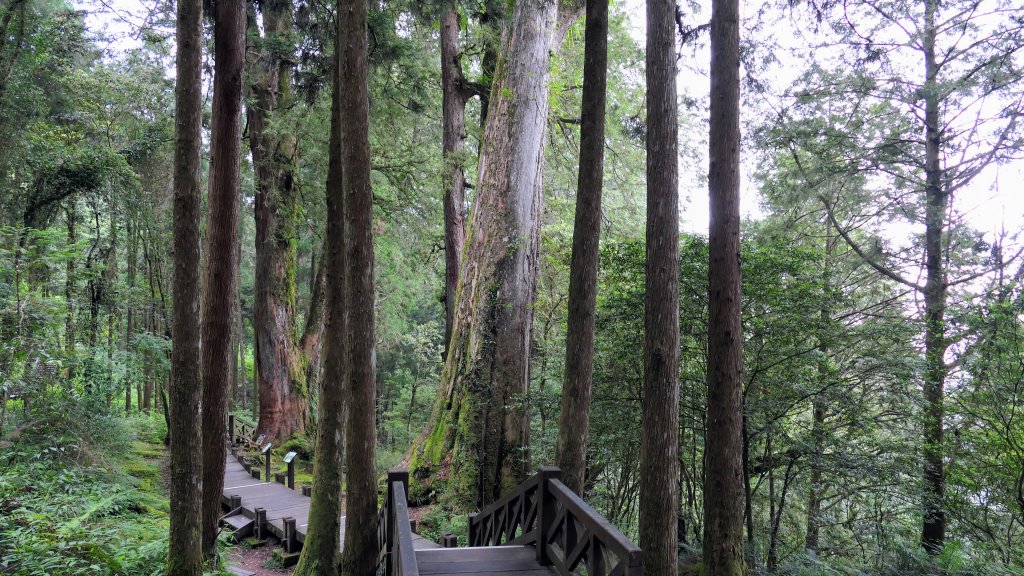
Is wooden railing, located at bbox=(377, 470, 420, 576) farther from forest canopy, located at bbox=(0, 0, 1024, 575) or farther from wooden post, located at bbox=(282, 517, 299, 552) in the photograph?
wooden post, located at bbox=(282, 517, 299, 552)

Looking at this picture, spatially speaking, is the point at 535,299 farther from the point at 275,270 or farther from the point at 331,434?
the point at 275,270

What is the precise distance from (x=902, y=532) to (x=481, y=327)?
26.1 ft

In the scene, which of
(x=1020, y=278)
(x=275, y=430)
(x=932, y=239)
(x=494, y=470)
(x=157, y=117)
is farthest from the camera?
(x=157, y=117)

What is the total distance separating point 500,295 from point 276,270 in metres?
7.94

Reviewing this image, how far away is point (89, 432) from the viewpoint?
33.2 feet

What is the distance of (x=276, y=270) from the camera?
48.6 feet

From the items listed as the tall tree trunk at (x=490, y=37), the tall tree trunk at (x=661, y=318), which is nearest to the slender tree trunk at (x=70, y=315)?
the tall tree trunk at (x=490, y=37)

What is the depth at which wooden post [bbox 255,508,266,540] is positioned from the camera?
8.89 metres

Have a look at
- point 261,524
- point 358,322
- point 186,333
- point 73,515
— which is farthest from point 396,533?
point 261,524

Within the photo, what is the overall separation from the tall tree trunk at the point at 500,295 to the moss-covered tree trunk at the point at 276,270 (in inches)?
244

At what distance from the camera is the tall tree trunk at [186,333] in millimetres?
4793

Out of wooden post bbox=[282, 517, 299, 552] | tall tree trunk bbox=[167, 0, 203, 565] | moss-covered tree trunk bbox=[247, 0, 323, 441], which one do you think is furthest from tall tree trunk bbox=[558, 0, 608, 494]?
moss-covered tree trunk bbox=[247, 0, 323, 441]

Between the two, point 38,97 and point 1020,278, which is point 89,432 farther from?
point 1020,278

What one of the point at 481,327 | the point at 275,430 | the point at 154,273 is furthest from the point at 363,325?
the point at 154,273
